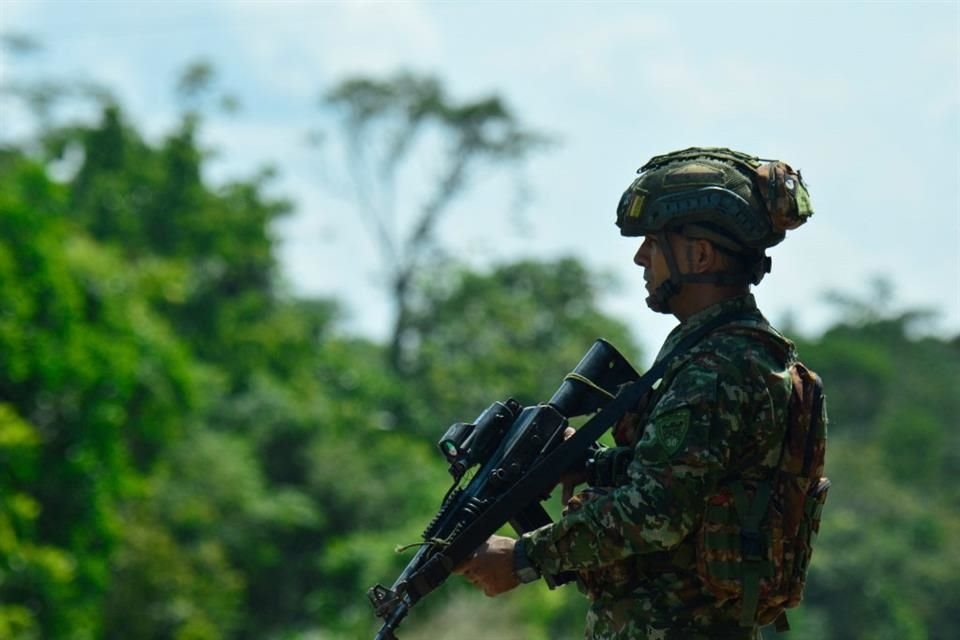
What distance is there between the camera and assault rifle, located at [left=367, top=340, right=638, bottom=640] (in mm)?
4402

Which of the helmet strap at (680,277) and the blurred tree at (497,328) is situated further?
the blurred tree at (497,328)

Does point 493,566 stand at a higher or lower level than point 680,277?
lower

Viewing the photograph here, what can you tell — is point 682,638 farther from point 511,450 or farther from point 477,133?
point 477,133

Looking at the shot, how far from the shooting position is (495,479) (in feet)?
14.6

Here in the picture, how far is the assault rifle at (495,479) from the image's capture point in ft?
14.4

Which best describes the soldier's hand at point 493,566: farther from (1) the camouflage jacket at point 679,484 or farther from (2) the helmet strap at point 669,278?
(2) the helmet strap at point 669,278

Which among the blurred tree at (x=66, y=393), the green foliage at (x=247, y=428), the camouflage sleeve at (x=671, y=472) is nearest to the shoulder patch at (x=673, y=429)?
the camouflage sleeve at (x=671, y=472)

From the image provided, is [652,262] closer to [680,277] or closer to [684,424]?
[680,277]

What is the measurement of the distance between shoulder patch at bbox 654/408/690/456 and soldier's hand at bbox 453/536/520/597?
1.76 ft

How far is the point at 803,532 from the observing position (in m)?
4.24

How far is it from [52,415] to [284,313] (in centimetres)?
1832

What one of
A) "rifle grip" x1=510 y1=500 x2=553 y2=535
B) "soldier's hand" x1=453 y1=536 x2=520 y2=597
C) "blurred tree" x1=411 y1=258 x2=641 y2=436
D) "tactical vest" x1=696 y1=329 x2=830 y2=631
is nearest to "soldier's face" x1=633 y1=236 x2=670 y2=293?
"tactical vest" x1=696 y1=329 x2=830 y2=631

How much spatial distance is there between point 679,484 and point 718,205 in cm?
75

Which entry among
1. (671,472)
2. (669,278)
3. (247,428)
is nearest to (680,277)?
(669,278)
